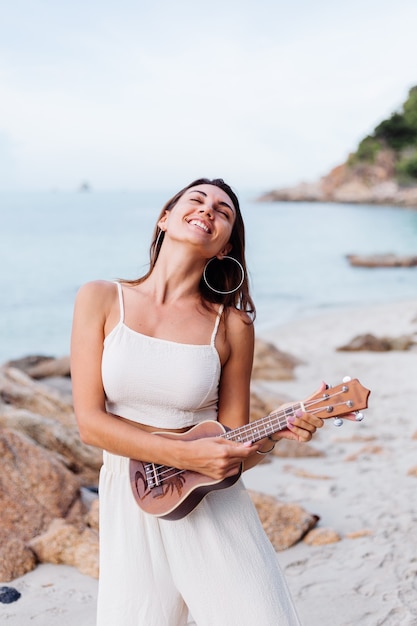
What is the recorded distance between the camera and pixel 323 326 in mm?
16750

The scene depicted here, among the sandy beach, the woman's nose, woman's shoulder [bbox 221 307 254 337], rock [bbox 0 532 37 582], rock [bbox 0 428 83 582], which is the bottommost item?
the sandy beach

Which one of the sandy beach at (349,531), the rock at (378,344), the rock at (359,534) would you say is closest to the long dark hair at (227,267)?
the sandy beach at (349,531)

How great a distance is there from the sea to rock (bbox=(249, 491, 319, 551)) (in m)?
1.51

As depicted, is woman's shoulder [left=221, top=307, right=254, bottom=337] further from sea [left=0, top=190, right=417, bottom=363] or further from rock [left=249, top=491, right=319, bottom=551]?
rock [left=249, top=491, right=319, bottom=551]

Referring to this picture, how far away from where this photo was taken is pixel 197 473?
7.45ft

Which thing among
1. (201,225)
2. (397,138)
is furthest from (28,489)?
(397,138)

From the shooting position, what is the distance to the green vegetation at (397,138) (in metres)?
80.8

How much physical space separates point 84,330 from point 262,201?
103 meters

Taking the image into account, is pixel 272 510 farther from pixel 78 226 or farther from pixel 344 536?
pixel 78 226

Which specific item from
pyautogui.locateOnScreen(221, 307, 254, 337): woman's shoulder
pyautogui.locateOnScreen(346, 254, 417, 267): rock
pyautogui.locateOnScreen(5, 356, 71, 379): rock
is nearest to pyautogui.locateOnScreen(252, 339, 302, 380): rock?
pyautogui.locateOnScreen(5, 356, 71, 379): rock

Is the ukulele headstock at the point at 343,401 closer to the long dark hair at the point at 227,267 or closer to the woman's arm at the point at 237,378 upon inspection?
the woman's arm at the point at 237,378

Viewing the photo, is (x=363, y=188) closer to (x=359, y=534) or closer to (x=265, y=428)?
(x=359, y=534)

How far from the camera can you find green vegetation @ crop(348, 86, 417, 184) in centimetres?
8075

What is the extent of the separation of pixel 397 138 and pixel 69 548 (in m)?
84.8
